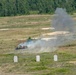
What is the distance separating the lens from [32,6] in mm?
119375

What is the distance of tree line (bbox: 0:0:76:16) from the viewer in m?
112

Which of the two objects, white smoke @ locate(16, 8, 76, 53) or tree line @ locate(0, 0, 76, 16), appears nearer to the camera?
white smoke @ locate(16, 8, 76, 53)

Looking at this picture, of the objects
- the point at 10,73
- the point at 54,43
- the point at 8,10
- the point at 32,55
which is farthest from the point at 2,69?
the point at 8,10

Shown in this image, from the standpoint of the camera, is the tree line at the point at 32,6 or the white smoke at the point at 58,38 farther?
the tree line at the point at 32,6

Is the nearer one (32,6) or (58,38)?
(58,38)

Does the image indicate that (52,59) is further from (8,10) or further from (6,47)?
(8,10)

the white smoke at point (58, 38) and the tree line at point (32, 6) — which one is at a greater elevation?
the white smoke at point (58, 38)

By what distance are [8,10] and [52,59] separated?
79.8 metres

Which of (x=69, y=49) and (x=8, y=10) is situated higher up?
(x=69, y=49)

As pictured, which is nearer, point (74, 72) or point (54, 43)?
point (74, 72)

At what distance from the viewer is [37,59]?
1260 inches

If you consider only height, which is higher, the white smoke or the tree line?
the white smoke

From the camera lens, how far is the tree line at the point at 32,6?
11238cm

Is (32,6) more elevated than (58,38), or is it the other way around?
(58,38)
